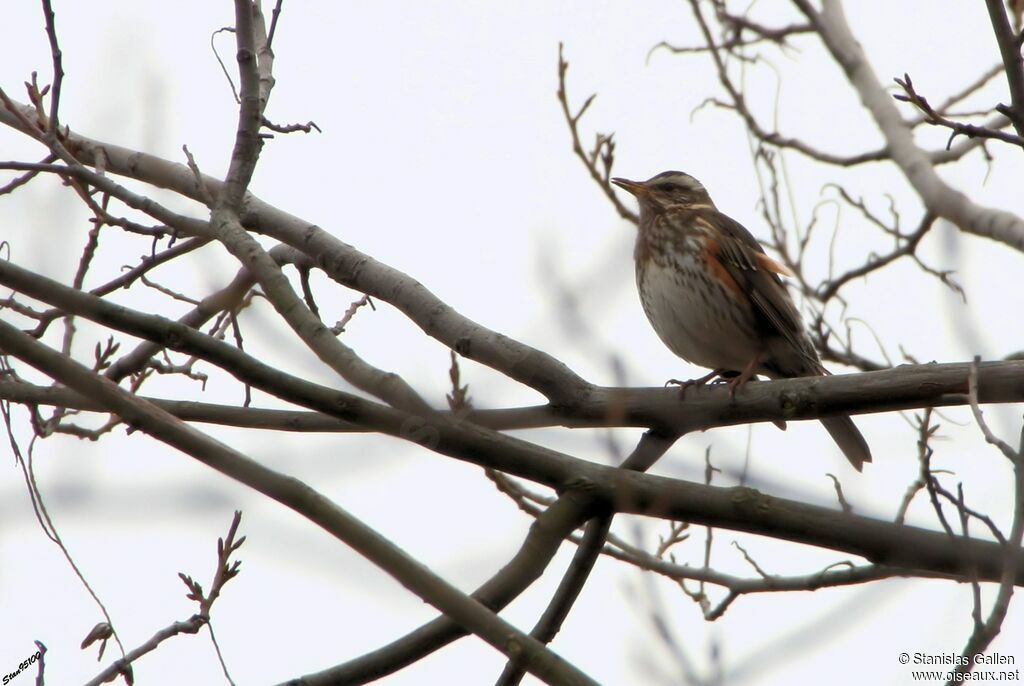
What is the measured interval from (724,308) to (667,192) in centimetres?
163

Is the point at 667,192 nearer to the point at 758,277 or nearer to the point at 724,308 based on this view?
the point at 758,277

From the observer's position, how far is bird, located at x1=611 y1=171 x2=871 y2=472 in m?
7.88

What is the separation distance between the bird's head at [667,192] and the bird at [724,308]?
58cm

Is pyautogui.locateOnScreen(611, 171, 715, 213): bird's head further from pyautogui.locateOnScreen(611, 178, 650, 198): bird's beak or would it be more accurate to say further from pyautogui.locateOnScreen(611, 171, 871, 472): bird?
pyautogui.locateOnScreen(611, 171, 871, 472): bird

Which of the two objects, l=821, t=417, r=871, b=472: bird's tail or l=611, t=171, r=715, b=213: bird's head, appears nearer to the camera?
l=821, t=417, r=871, b=472: bird's tail

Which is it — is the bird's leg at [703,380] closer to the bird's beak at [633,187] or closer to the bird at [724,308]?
the bird at [724,308]

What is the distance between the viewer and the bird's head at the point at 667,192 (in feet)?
29.6

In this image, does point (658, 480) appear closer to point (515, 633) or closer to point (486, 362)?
point (486, 362)

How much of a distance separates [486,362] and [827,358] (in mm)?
3417

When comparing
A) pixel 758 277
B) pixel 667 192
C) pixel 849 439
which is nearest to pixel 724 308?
pixel 758 277

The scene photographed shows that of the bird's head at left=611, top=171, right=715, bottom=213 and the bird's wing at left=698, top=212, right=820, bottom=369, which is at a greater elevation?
the bird's head at left=611, top=171, right=715, bottom=213

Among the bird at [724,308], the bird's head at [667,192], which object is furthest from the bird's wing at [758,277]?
the bird's head at [667,192]

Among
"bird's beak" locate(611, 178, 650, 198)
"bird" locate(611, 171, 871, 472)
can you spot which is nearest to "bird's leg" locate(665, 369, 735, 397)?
"bird" locate(611, 171, 871, 472)

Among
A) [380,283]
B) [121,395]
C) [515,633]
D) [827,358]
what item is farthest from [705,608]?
[121,395]
